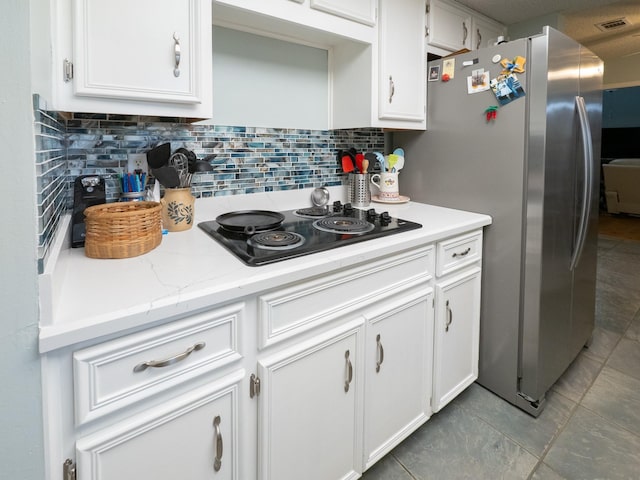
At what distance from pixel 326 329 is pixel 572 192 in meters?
1.42

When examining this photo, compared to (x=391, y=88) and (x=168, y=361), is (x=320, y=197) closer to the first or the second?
(x=391, y=88)

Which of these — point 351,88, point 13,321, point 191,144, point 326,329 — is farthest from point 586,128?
point 13,321

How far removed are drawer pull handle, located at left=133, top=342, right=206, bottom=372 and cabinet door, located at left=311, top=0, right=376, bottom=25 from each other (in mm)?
1317

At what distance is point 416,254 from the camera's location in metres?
1.38

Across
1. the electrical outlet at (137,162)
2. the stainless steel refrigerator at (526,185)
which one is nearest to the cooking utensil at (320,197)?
the stainless steel refrigerator at (526,185)

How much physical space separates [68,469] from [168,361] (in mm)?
257

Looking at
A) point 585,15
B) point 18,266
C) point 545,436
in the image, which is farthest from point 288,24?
point 585,15

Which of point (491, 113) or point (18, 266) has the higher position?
point (491, 113)

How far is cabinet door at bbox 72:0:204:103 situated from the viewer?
3.24ft

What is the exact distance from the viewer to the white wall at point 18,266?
0.59 meters

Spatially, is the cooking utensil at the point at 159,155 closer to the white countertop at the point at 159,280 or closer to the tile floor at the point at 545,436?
the white countertop at the point at 159,280

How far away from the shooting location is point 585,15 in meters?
2.72

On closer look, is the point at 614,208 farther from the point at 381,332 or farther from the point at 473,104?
the point at 381,332

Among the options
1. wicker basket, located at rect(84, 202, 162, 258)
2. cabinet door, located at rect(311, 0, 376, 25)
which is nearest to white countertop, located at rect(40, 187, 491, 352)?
wicker basket, located at rect(84, 202, 162, 258)
